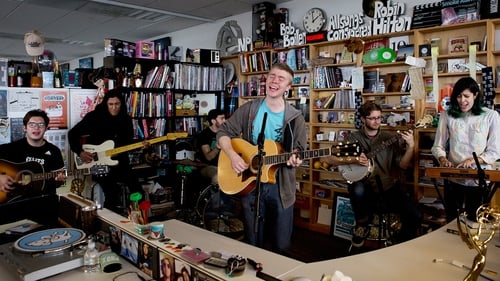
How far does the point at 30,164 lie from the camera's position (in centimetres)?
289

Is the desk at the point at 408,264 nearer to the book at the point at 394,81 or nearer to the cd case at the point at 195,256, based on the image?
the cd case at the point at 195,256

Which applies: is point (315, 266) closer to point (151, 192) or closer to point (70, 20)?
point (151, 192)

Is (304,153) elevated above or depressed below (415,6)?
below

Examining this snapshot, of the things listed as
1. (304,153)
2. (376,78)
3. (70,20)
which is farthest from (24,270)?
(70,20)

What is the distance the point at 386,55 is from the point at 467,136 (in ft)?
4.59

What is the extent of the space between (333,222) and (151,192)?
2.15 m

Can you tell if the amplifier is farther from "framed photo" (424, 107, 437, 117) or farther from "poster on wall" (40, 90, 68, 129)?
"framed photo" (424, 107, 437, 117)

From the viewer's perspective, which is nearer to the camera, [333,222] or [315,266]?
[315,266]

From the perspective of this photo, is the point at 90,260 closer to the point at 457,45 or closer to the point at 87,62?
the point at 457,45

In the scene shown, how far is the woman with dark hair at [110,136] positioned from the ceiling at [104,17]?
1.74m

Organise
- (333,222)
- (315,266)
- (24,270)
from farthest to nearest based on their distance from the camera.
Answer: (333,222) < (315,266) < (24,270)

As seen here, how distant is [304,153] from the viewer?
2.33 m

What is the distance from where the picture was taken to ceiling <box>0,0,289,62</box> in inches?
199

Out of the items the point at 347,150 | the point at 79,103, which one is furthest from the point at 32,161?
the point at 347,150
